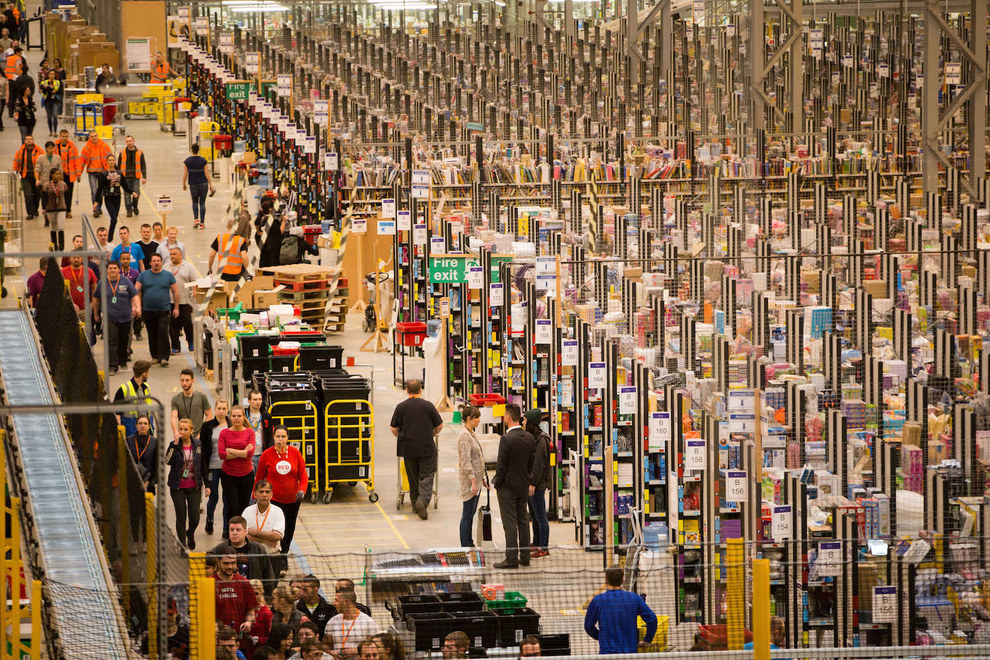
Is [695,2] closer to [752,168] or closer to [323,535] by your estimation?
[752,168]

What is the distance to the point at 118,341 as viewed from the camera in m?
18.1

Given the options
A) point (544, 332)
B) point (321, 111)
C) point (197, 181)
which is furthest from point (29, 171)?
point (544, 332)

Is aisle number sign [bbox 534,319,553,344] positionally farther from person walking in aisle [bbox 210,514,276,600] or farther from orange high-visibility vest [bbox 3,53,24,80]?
orange high-visibility vest [bbox 3,53,24,80]

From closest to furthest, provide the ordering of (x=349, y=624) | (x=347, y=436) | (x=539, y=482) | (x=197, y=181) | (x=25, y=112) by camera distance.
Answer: (x=349, y=624) < (x=539, y=482) < (x=347, y=436) < (x=197, y=181) < (x=25, y=112)

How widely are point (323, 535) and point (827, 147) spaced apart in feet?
Result: 46.5

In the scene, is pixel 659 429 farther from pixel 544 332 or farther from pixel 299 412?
pixel 299 412

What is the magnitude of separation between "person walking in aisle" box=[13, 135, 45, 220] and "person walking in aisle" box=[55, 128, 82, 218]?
306mm

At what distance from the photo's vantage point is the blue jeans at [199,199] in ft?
80.7

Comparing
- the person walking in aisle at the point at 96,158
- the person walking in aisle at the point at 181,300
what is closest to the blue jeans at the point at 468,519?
the person walking in aisle at the point at 181,300

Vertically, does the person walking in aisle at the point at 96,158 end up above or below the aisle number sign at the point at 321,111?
below

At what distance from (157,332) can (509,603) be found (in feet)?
29.3

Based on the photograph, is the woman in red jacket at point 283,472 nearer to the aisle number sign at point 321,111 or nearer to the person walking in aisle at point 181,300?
the person walking in aisle at point 181,300

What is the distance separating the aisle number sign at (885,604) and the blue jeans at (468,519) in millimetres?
3990

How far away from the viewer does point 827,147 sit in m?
25.7
